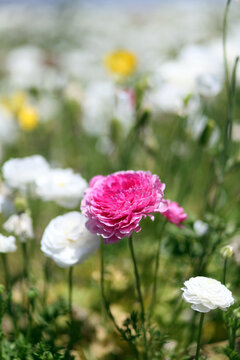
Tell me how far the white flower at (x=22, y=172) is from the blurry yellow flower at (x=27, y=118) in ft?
3.37

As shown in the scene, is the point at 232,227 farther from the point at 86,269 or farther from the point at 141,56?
the point at 141,56

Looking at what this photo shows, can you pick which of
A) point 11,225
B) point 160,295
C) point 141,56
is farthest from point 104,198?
point 141,56

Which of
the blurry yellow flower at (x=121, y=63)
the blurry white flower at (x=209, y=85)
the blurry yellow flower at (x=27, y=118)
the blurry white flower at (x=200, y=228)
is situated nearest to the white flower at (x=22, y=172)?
the blurry white flower at (x=200, y=228)

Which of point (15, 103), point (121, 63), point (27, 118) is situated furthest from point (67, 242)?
point (121, 63)

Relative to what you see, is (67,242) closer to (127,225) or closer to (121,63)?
(127,225)

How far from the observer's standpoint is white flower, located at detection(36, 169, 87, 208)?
0.87 m

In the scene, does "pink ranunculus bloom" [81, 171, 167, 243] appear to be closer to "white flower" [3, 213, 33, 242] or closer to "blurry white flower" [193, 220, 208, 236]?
"white flower" [3, 213, 33, 242]

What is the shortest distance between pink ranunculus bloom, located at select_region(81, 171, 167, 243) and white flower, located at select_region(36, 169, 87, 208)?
155 mm

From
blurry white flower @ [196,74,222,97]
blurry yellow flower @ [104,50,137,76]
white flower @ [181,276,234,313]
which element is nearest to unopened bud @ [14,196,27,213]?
white flower @ [181,276,234,313]

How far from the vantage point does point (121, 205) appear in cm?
67

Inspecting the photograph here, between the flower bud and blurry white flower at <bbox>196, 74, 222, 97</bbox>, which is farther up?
blurry white flower at <bbox>196, 74, 222, 97</bbox>

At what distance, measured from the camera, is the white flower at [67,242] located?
29.0 inches

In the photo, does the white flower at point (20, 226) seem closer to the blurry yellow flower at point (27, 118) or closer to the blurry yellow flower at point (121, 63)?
the blurry yellow flower at point (27, 118)

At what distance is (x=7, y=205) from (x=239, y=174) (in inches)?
44.2
